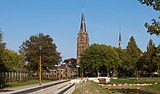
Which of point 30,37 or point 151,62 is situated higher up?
point 30,37

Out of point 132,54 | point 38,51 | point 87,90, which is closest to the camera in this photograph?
point 87,90

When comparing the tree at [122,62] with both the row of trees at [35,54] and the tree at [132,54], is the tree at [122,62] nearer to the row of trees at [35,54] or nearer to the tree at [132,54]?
the tree at [132,54]

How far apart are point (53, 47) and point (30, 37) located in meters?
7.12

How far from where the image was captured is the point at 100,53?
397 ft

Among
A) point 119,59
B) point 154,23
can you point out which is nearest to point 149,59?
point 119,59

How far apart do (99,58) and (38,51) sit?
3639cm

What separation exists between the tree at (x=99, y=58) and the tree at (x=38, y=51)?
97.9 ft

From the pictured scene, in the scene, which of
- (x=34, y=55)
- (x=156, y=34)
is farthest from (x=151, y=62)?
(x=156, y=34)

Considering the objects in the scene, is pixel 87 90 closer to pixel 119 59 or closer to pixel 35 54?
pixel 35 54

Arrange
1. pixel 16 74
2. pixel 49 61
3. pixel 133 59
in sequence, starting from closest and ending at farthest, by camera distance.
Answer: pixel 16 74 < pixel 49 61 < pixel 133 59

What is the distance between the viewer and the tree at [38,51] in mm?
87938

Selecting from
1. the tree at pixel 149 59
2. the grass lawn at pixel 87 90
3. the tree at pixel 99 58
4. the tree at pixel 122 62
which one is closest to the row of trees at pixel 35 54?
the tree at pixel 99 58

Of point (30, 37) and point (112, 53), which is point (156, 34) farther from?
point (112, 53)

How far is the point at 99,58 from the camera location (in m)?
119
